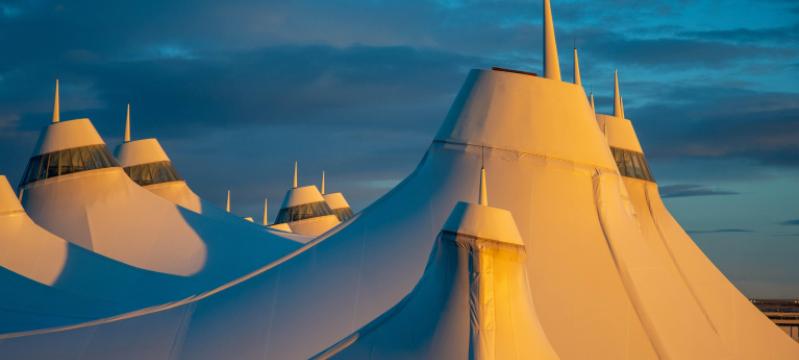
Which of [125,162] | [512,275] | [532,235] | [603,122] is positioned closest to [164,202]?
[125,162]

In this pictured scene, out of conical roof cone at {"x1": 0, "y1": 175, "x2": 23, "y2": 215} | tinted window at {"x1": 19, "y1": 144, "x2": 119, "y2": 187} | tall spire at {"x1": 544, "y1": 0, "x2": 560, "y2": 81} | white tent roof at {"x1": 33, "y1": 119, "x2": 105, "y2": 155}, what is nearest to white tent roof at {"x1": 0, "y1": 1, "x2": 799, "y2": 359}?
tall spire at {"x1": 544, "y1": 0, "x2": 560, "y2": 81}

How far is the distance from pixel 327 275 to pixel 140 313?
3.78 m

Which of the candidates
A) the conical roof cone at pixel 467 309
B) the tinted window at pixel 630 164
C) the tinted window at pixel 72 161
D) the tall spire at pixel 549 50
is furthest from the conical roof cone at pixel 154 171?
the conical roof cone at pixel 467 309

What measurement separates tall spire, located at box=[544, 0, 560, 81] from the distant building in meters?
27.9

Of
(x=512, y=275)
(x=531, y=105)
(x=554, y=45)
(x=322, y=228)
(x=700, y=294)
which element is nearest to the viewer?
(x=512, y=275)

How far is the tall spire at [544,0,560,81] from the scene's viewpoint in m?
27.6

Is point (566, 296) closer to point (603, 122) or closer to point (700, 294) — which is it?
point (700, 294)

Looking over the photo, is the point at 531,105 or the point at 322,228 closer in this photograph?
the point at 531,105

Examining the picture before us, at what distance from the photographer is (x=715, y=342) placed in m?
26.0

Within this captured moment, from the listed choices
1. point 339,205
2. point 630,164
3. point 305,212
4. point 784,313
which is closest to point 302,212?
point 305,212

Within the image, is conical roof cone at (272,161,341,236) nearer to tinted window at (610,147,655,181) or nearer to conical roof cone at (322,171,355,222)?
conical roof cone at (322,171,355,222)

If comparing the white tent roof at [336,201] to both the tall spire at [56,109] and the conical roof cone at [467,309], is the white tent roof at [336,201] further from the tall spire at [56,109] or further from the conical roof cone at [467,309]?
the conical roof cone at [467,309]

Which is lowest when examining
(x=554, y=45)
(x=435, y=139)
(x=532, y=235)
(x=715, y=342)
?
(x=715, y=342)

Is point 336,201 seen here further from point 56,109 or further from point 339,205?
point 56,109
